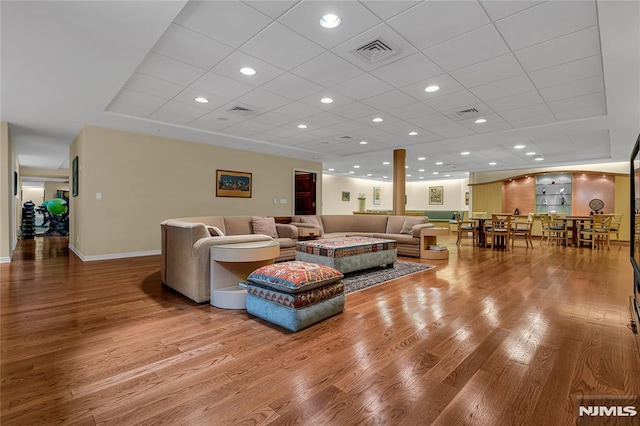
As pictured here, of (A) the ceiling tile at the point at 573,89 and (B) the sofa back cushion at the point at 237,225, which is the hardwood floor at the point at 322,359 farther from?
(A) the ceiling tile at the point at 573,89

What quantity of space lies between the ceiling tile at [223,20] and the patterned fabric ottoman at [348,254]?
9.01ft

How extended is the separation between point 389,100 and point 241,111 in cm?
238

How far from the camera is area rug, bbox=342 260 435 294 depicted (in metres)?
3.92

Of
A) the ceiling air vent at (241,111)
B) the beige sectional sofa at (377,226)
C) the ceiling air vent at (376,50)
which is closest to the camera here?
the ceiling air vent at (376,50)

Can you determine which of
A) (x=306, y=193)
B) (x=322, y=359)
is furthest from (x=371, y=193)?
(x=322, y=359)

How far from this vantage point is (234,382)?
1739 millimetres

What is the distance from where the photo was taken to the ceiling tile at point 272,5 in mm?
2373

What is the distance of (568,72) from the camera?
355 centimetres

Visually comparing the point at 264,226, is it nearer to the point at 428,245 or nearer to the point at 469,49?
the point at 428,245

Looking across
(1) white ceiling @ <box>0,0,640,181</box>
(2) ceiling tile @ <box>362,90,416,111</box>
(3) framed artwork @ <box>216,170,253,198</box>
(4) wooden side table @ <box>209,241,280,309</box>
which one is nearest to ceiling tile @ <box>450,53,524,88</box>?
(1) white ceiling @ <box>0,0,640,181</box>

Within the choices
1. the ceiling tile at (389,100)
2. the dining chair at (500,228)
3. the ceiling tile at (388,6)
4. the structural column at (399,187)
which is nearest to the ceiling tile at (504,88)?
the ceiling tile at (389,100)

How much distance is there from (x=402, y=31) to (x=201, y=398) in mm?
3195

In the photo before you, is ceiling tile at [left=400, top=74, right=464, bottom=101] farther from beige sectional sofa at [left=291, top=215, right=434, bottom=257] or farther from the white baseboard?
the white baseboard

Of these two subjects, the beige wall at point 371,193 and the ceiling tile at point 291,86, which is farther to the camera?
the beige wall at point 371,193
